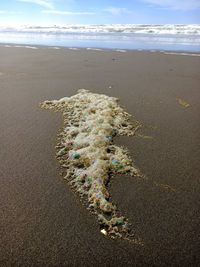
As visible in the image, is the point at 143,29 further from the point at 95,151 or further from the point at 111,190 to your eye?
the point at 111,190

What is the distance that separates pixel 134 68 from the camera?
664 centimetres

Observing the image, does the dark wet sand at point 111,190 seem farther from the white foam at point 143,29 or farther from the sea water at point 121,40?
the white foam at point 143,29

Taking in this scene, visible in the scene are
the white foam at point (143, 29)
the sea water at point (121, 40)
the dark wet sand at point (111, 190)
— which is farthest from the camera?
the white foam at point (143, 29)

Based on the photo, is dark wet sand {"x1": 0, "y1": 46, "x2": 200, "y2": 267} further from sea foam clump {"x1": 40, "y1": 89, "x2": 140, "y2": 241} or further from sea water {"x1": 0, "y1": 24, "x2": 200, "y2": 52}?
sea water {"x1": 0, "y1": 24, "x2": 200, "y2": 52}

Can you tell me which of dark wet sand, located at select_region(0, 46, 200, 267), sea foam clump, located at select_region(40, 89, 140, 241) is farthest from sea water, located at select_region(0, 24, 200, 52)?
sea foam clump, located at select_region(40, 89, 140, 241)

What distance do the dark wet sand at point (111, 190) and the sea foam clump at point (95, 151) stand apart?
0.08 meters

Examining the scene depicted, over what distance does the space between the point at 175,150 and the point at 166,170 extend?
388 millimetres

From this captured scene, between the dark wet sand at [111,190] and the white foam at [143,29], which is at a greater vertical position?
the white foam at [143,29]

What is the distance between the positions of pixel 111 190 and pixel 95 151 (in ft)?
1.82

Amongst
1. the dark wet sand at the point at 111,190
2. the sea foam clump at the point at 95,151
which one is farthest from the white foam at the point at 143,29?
the sea foam clump at the point at 95,151

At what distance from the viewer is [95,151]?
8.84 feet

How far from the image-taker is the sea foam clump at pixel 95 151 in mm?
2037

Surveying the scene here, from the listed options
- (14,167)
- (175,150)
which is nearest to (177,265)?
(175,150)

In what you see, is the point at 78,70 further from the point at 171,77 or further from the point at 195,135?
the point at 195,135
